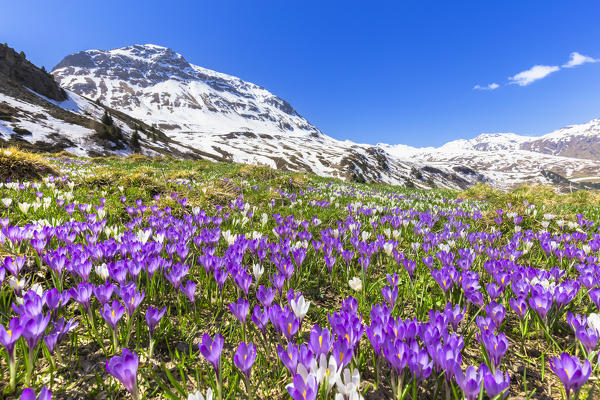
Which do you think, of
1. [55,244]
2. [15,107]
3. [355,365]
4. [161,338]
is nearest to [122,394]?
[161,338]

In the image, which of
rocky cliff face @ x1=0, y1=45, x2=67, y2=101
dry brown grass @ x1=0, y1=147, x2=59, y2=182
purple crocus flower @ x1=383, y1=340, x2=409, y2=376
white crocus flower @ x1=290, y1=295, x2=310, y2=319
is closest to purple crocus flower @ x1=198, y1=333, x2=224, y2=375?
white crocus flower @ x1=290, y1=295, x2=310, y2=319

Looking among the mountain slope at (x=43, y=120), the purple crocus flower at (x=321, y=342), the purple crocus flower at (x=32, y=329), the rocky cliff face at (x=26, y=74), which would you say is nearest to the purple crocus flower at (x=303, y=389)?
the purple crocus flower at (x=321, y=342)

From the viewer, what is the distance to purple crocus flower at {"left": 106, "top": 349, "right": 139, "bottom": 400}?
117 centimetres

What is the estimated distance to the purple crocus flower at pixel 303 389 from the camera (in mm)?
1104

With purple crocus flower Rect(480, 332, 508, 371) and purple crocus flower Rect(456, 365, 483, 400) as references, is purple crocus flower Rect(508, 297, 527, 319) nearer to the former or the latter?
purple crocus flower Rect(480, 332, 508, 371)

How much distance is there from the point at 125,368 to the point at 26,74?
10831 cm

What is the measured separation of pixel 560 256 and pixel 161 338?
4.00 metres

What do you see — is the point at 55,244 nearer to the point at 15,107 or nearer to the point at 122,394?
the point at 122,394

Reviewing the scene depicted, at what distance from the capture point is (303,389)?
3.70ft

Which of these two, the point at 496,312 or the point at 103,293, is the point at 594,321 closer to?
the point at 496,312

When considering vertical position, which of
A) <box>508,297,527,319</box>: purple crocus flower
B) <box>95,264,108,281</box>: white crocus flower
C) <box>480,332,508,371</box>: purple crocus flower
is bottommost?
<box>95,264,108,281</box>: white crocus flower

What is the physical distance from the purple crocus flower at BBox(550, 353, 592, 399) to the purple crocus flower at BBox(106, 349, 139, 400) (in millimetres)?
1749

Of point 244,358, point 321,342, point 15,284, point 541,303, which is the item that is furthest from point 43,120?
point 541,303

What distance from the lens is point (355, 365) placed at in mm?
1529
